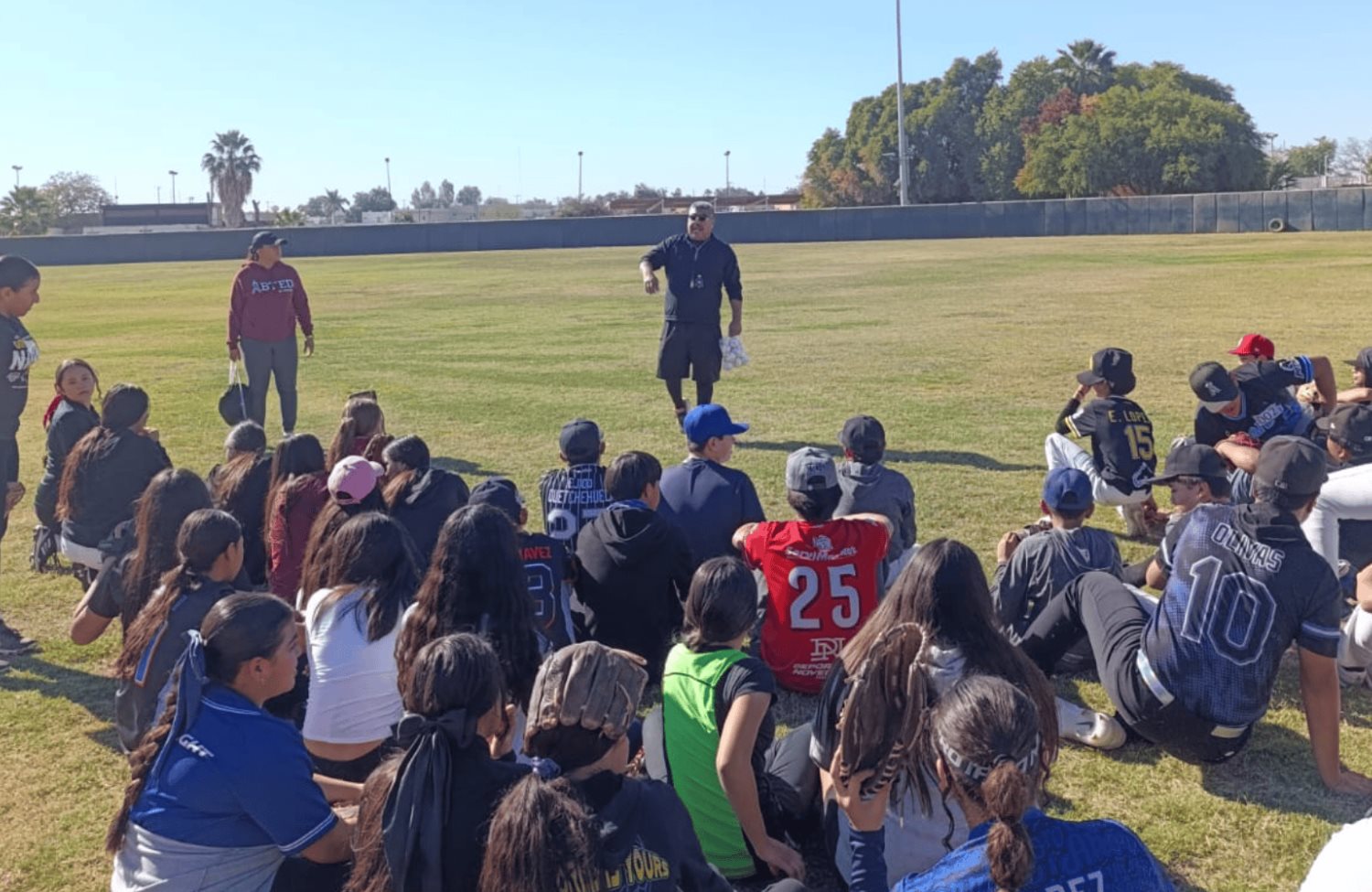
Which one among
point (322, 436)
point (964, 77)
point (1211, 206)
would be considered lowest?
point (322, 436)

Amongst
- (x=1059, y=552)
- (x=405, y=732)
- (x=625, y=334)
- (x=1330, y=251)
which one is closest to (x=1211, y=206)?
(x=1330, y=251)

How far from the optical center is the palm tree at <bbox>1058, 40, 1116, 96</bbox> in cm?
8300

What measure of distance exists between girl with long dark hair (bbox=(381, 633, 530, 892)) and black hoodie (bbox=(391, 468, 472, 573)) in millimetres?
3177

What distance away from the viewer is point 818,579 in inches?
204

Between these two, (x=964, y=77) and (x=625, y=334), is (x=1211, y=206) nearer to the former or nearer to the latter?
(x=625, y=334)

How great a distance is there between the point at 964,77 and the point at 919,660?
9173cm

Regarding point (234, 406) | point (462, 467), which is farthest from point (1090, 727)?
point (234, 406)

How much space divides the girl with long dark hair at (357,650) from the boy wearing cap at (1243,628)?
2916 millimetres

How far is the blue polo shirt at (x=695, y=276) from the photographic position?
38.3 feet

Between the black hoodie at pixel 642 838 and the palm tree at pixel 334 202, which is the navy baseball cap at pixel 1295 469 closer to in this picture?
the black hoodie at pixel 642 838

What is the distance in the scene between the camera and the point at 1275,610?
448cm

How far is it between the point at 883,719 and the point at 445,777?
1.23 m

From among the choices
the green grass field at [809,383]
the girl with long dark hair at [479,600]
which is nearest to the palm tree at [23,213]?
the green grass field at [809,383]

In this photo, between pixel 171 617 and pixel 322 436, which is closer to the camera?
pixel 171 617
